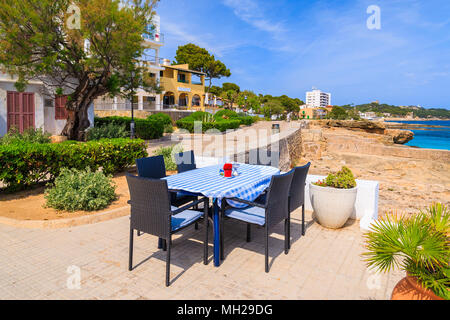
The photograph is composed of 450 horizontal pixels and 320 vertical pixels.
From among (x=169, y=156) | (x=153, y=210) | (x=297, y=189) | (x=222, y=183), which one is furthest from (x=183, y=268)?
(x=169, y=156)

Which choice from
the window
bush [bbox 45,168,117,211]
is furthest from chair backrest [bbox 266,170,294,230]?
the window

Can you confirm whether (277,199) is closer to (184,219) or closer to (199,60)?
(184,219)

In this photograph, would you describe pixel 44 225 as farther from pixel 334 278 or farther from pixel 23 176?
pixel 334 278

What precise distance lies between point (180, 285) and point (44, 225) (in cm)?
260

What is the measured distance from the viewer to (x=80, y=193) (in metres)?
5.03

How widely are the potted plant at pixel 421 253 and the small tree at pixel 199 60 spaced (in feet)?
164

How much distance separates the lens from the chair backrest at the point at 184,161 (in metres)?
4.91

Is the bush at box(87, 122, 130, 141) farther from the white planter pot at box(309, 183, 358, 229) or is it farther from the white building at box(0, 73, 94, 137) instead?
the white planter pot at box(309, 183, 358, 229)

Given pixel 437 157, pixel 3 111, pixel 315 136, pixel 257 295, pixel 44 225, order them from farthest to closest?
pixel 315 136
pixel 437 157
pixel 3 111
pixel 44 225
pixel 257 295

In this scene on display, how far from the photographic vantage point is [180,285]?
2982 mm

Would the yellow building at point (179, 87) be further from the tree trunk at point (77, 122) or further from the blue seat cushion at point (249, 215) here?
the blue seat cushion at point (249, 215)

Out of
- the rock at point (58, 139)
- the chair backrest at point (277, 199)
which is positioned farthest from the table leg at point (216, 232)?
the rock at point (58, 139)

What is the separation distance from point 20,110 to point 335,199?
44.6 feet
